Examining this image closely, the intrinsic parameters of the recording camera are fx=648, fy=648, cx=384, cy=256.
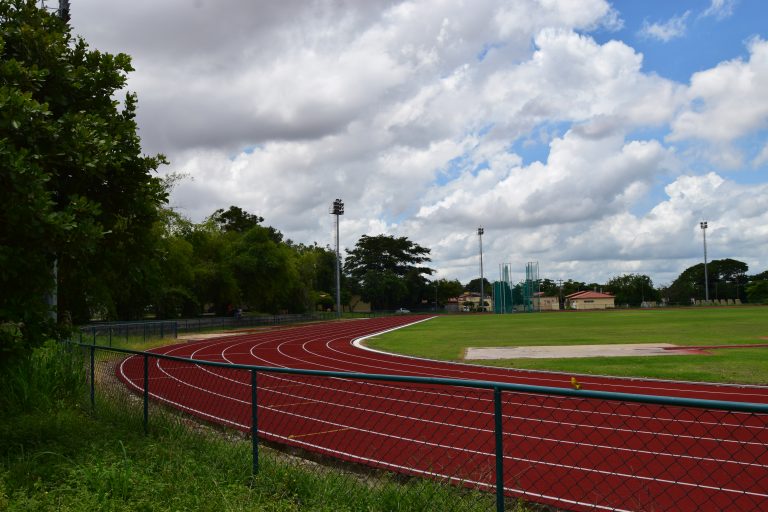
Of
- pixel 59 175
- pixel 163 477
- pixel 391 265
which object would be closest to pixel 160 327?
pixel 59 175

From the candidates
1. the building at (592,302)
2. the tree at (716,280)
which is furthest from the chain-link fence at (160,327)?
the tree at (716,280)

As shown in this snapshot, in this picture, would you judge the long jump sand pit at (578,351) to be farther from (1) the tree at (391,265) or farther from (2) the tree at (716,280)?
(2) the tree at (716,280)

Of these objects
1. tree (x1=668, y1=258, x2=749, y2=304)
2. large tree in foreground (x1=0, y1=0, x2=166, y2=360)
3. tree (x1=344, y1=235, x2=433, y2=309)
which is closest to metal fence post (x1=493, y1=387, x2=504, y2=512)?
large tree in foreground (x1=0, y1=0, x2=166, y2=360)

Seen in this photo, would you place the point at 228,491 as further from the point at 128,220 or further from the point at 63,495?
the point at 128,220

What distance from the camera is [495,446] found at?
15.6 feet

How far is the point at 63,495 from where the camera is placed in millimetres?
5234

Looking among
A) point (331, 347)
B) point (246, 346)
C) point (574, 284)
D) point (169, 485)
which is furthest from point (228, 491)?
point (574, 284)

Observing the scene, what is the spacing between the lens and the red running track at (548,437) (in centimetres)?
608

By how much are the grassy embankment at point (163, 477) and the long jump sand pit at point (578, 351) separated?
45.0 ft

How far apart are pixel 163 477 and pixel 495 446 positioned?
297 centimetres

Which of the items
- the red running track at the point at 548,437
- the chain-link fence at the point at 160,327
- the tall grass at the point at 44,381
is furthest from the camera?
the chain-link fence at the point at 160,327

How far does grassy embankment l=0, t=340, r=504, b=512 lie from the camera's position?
500 centimetres

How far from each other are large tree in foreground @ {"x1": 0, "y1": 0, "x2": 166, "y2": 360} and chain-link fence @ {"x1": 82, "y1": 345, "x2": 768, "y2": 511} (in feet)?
Result: 4.57

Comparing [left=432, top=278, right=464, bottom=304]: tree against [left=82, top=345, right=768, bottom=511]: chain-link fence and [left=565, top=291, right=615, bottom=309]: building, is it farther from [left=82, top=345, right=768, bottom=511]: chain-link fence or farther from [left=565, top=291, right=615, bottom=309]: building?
[left=82, top=345, right=768, bottom=511]: chain-link fence
